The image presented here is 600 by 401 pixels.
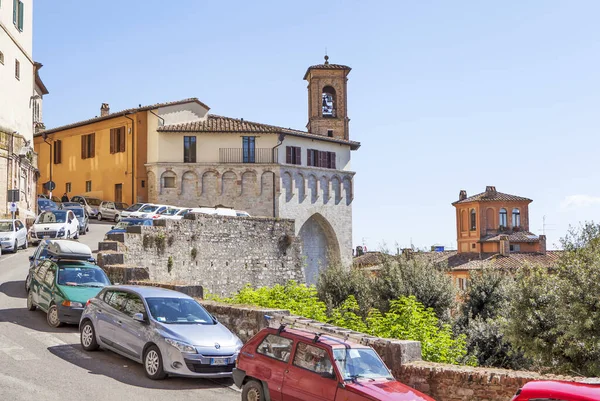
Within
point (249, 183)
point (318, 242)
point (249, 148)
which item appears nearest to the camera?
point (249, 183)

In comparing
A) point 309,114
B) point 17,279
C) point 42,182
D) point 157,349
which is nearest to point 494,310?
point 17,279

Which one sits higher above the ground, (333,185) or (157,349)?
(333,185)

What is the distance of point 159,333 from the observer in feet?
39.0

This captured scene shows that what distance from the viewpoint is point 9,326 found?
15.4 metres

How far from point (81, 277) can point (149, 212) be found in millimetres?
24324

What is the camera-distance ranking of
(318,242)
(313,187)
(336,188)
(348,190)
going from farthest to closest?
(348,190)
(336,188)
(318,242)
(313,187)

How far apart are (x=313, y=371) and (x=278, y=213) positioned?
41.2m

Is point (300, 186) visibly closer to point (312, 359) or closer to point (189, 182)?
point (189, 182)

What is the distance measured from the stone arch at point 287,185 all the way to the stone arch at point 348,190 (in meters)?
6.10

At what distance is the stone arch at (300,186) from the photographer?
52594 millimetres

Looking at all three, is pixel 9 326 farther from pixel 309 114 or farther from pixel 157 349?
pixel 309 114

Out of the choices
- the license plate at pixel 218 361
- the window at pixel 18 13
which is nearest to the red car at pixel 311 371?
the license plate at pixel 218 361

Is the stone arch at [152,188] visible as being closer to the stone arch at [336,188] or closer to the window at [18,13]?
the window at [18,13]

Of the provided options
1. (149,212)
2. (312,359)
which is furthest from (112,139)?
(312,359)
